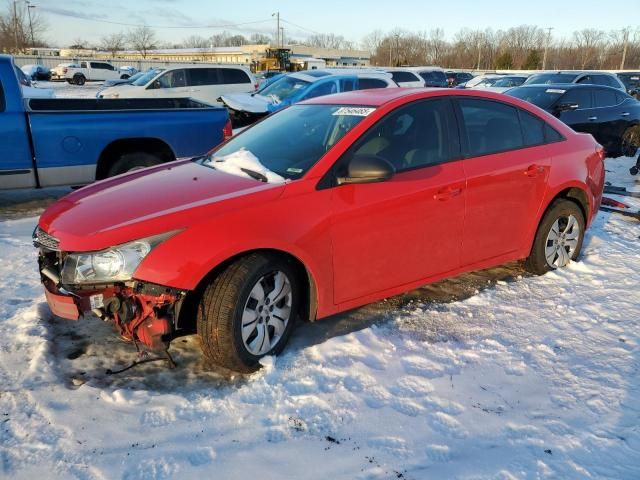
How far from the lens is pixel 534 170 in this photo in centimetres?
454

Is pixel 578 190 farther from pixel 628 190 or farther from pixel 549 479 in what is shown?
pixel 628 190

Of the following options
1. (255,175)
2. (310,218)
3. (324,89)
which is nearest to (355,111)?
(255,175)

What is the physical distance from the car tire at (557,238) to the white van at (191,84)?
13290 millimetres

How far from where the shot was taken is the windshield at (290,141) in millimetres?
3648

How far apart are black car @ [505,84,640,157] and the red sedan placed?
6550 mm

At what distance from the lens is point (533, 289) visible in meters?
4.68

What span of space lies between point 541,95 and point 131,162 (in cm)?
829

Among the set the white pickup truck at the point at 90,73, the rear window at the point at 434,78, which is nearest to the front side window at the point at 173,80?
the rear window at the point at 434,78

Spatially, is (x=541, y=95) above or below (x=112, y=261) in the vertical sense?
above

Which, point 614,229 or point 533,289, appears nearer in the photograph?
point 533,289

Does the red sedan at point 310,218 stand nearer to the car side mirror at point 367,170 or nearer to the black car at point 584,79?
the car side mirror at point 367,170

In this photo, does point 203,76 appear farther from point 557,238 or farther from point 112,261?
point 112,261

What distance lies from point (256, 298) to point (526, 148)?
281 cm

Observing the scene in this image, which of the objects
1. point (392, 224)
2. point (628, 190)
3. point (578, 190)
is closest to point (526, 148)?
point (578, 190)
